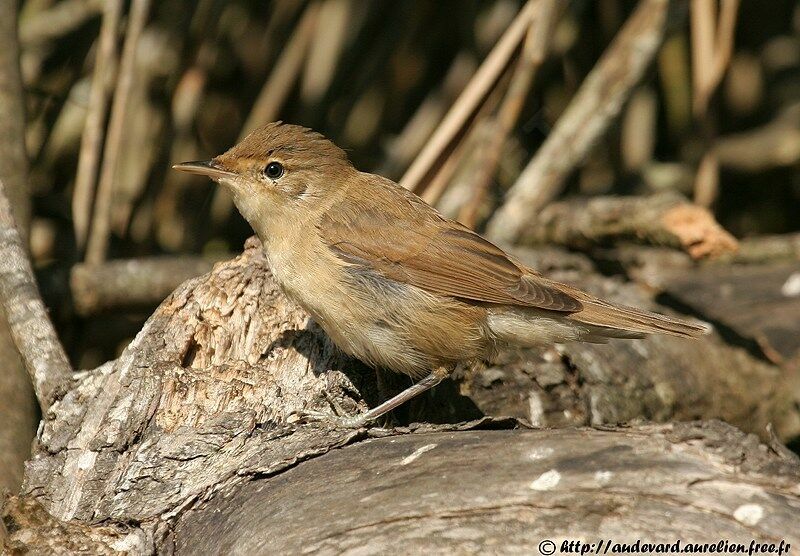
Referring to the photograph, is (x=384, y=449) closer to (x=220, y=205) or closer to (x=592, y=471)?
(x=592, y=471)

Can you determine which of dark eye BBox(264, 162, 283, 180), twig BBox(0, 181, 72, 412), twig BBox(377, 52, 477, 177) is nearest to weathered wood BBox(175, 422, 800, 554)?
twig BBox(0, 181, 72, 412)

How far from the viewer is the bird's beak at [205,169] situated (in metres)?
3.76

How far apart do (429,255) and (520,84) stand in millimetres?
1525

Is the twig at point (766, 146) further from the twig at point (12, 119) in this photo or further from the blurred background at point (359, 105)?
the twig at point (12, 119)

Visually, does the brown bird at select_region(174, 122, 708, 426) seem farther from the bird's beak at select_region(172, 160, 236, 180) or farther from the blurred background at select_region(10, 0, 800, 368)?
the blurred background at select_region(10, 0, 800, 368)

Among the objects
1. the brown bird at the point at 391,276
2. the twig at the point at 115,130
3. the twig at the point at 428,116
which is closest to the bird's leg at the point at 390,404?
the brown bird at the point at 391,276

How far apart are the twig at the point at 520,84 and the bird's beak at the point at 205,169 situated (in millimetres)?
1572

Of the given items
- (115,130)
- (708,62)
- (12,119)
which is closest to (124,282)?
(115,130)

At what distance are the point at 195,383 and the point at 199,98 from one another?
2.92 metres

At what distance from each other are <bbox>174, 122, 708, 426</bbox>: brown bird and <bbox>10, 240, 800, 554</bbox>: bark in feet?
0.72

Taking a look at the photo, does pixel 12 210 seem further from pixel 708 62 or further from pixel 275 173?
pixel 708 62

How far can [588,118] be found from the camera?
5109 mm

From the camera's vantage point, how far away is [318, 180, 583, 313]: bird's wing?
368 cm

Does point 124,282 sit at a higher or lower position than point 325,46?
lower
